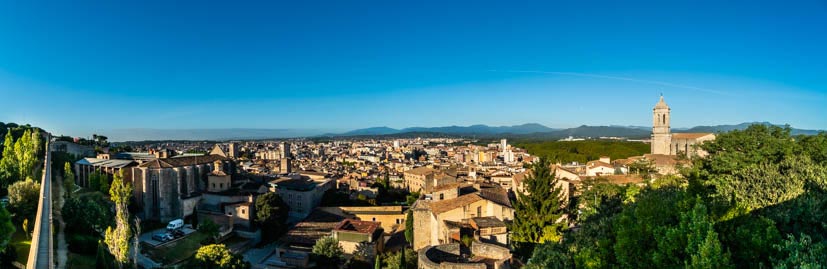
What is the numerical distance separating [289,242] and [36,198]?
16.2m

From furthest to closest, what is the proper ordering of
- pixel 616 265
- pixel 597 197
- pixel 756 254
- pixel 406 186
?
pixel 406 186, pixel 597 197, pixel 616 265, pixel 756 254

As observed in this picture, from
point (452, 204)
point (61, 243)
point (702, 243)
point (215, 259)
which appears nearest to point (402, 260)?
point (452, 204)

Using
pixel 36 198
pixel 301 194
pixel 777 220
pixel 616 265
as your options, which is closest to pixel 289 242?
pixel 301 194

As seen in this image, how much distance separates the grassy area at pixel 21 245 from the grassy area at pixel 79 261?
177 cm

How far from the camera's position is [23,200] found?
24672 millimetres

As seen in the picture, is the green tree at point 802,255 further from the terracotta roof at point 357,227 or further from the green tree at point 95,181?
the green tree at point 95,181

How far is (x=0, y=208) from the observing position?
1734 cm

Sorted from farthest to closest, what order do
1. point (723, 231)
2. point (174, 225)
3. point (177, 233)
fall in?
point (174, 225), point (177, 233), point (723, 231)

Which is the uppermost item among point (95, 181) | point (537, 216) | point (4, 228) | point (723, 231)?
point (723, 231)

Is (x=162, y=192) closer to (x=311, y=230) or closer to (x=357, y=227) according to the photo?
(x=311, y=230)

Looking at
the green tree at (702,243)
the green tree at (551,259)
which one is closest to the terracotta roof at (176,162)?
the green tree at (551,259)

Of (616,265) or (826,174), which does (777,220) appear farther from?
(826,174)

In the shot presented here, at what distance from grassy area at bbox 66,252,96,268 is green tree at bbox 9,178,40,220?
5386 millimetres

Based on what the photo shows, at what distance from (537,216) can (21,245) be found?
27775 millimetres
